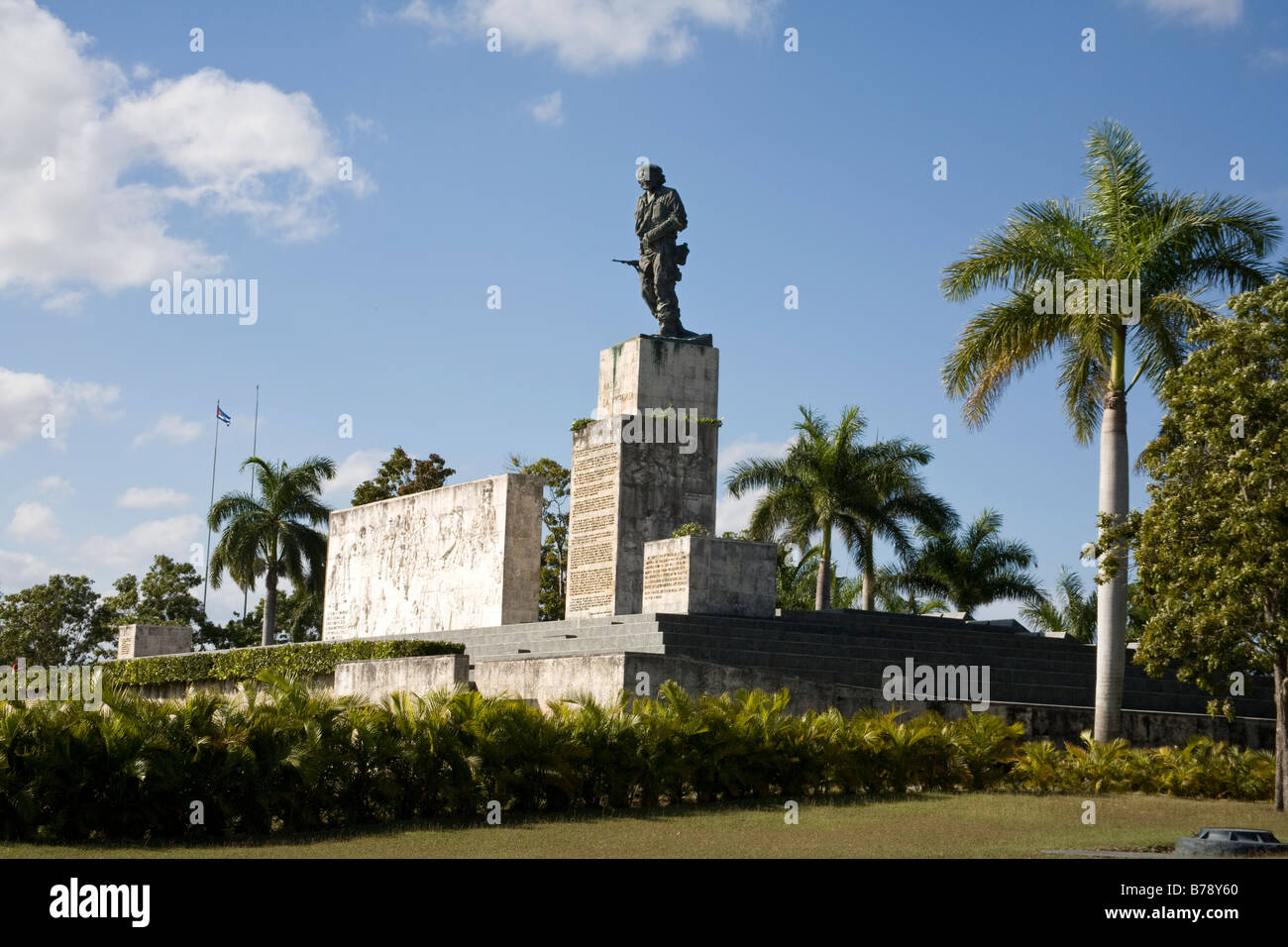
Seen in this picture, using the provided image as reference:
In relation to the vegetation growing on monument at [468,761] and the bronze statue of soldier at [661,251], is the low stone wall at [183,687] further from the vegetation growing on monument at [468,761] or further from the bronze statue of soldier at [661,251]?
the vegetation growing on monument at [468,761]

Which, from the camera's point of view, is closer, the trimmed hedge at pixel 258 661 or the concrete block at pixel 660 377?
the trimmed hedge at pixel 258 661


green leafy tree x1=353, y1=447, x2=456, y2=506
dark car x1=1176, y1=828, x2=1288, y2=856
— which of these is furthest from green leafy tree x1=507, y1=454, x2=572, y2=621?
dark car x1=1176, y1=828, x2=1288, y2=856

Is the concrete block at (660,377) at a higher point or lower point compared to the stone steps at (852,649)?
higher

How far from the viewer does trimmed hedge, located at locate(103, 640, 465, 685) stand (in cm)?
2070

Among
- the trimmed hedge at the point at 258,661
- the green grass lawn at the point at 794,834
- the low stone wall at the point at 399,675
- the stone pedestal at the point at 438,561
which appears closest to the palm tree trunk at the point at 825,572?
the stone pedestal at the point at 438,561

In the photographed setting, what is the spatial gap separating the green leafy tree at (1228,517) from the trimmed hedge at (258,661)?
1013cm

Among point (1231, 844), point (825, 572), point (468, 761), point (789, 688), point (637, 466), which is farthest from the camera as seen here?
point (825, 572)

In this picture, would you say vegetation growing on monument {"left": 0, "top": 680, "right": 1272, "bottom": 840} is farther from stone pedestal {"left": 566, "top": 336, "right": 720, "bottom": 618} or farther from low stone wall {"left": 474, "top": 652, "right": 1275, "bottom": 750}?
stone pedestal {"left": 566, "top": 336, "right": 720, "bottom": 618}

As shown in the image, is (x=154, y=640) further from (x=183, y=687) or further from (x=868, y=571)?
(x=868, y=571)

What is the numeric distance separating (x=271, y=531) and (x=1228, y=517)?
30.7 meters

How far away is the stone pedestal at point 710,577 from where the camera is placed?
19.4 m

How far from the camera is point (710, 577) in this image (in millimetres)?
19562

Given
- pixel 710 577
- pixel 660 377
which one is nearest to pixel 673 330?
pixel 660 377
